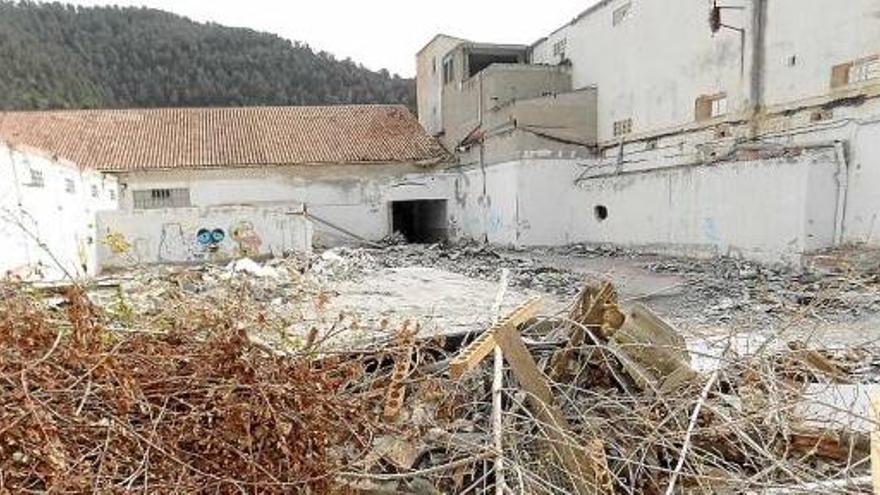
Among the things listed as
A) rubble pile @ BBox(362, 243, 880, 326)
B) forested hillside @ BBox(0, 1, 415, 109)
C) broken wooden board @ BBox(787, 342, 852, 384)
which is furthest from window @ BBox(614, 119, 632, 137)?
forested hillside @ BBox(0, 1, 415, 109)

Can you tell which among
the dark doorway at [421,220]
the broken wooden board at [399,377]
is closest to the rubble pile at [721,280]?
the broken wooden board at [399,377]

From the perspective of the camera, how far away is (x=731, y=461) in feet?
10.4

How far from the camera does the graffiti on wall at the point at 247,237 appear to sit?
56.7ft

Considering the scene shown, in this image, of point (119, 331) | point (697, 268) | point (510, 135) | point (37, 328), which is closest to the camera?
point (37, 328)

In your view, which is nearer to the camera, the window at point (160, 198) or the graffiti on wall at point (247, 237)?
the graffiti on wall at point (247, 237)

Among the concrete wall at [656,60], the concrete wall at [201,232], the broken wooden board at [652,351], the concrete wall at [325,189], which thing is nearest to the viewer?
the broken wooden board at [652,351]

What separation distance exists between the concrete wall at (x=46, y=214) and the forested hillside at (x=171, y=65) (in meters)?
37.0

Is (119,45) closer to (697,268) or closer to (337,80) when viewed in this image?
(337,80)

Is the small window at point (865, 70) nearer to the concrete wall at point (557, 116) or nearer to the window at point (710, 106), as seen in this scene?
the window at point (710, 106)

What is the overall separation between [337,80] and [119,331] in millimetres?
55170

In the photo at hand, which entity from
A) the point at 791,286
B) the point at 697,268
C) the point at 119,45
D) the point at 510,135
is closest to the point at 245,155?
the point at 510,135

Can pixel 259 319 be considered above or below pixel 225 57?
below

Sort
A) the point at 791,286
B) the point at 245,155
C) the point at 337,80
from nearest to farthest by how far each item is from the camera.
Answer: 1. the point at 791,286
2. the point at 245,155
3. the point at 337,80

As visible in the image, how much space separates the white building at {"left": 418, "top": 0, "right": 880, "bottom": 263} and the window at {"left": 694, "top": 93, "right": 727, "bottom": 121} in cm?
4
